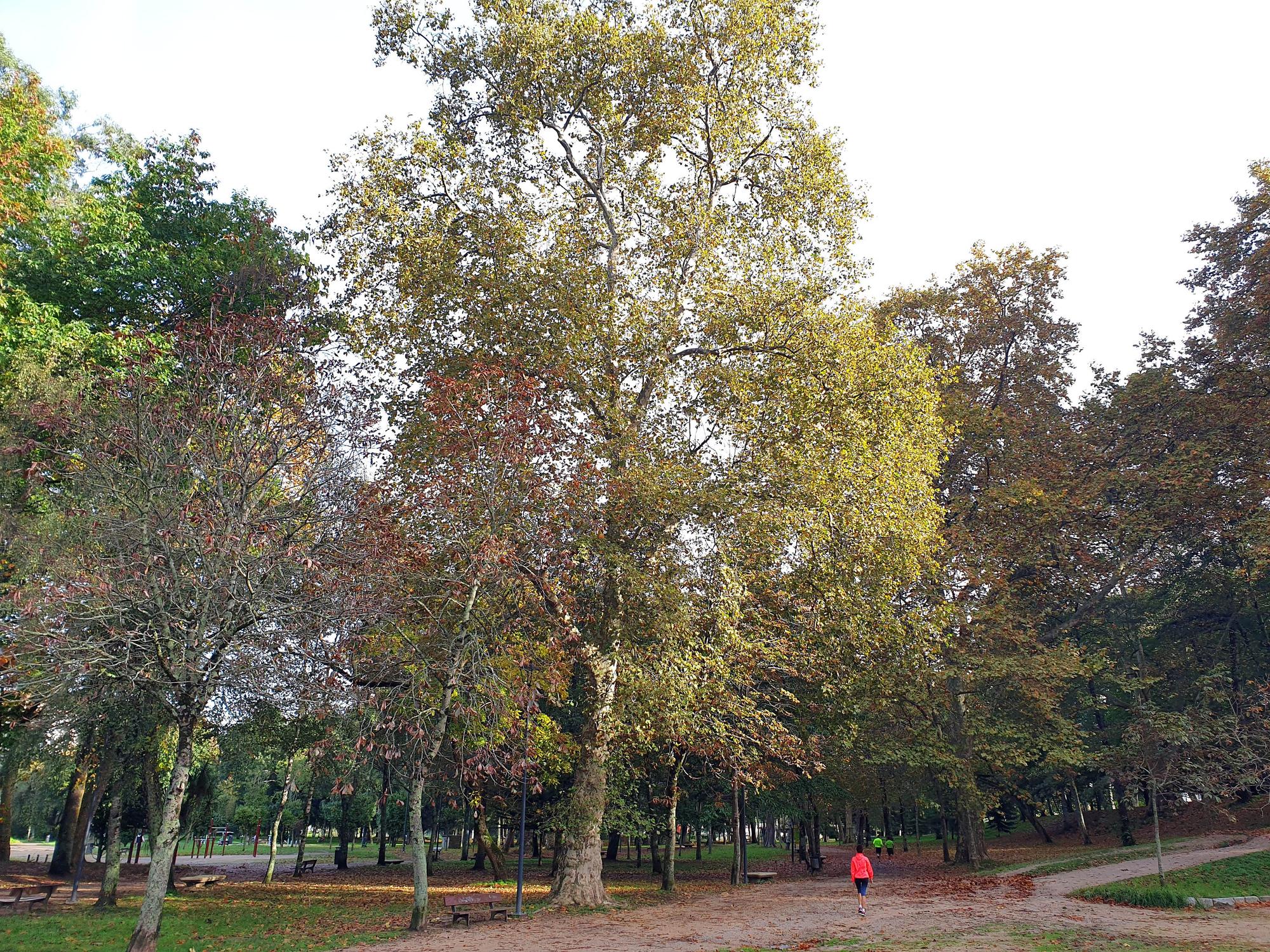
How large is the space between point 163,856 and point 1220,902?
21245 mm

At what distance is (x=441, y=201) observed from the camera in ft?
72.9

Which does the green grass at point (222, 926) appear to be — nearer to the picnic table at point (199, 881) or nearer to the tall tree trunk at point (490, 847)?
the picnic table at point (199, 881)

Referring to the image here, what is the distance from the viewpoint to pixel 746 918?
60.1 ft

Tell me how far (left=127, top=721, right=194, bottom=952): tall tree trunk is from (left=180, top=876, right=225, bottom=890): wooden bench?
14658 millimetres

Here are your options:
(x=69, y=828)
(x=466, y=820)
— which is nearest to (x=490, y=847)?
(x=466, y=820)

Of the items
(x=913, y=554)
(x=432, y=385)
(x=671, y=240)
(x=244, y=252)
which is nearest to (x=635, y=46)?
(x=671, y=240)

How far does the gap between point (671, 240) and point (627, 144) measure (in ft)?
11.2

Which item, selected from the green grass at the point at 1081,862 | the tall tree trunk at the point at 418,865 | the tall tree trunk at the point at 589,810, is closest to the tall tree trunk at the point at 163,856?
the tall tree trunk at the point at 418,865

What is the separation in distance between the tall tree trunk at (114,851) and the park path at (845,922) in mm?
9559

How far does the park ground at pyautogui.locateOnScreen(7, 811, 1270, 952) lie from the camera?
14.0 m

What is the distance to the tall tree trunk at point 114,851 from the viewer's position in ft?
65.5

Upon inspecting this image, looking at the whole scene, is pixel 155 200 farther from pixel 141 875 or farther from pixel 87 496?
pixel 141 875

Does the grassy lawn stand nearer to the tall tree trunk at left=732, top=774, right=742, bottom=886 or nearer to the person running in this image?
the person running

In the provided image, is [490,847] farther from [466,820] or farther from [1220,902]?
[1220,902]
